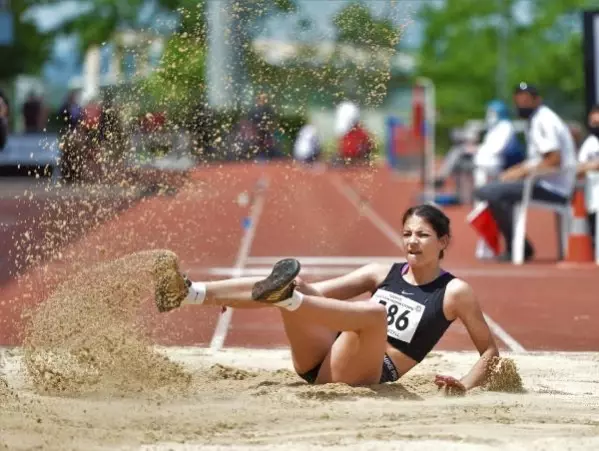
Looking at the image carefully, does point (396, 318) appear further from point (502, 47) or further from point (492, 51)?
point (492, 51)

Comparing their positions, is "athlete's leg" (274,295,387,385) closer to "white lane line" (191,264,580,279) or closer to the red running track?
the red running track

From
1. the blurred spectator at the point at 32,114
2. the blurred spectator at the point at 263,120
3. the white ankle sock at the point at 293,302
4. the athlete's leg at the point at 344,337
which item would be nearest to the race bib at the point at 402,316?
the athlete's leg at the point at 344,337

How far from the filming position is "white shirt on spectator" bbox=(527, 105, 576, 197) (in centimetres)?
1568

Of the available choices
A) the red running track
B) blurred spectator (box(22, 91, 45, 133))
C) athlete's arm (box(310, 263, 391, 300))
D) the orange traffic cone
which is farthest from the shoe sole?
blurred spectator (box(22, 91, 45, 133))

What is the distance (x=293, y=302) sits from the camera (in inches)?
278

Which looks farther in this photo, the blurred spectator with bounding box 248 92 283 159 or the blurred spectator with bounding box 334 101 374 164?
the blurred spectator with bounding box 248 92 283 159

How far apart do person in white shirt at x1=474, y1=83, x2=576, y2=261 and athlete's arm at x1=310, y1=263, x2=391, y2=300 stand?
7878 millimetres

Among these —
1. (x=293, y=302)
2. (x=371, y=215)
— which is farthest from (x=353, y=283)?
(x=371, y=215)

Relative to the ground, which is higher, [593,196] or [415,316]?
[415,316]

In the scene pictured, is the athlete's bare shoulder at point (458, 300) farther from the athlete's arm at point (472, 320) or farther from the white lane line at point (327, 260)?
the white lane line at point (327, 260)

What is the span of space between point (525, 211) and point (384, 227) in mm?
6731

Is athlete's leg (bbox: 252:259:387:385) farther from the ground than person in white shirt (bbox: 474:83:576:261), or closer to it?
farther from the ground

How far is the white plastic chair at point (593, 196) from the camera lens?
1587 cm

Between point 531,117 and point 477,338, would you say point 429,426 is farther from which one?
point 531,117
